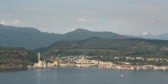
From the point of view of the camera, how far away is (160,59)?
117438mm

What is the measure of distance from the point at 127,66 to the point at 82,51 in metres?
46.8

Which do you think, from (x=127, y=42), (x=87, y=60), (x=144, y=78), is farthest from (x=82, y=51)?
(x=144, y=78)

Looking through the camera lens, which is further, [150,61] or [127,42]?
[127,42]

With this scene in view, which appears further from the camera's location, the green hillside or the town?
the town

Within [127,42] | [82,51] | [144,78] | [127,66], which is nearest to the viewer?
[144,78]

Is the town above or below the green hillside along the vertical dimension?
below

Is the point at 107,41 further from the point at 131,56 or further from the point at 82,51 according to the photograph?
the point at 131,56

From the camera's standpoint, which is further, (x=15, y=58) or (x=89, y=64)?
(x=89, y=64)

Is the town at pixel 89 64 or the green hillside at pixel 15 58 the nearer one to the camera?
the green hillside at pixel 15 58

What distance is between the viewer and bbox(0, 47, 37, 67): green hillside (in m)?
99.8

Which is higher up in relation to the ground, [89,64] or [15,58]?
[15,58]

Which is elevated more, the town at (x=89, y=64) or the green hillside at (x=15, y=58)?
the green hillside at (x=15, y=58)

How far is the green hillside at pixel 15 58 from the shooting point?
327 feet

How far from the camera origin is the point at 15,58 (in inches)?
4129
